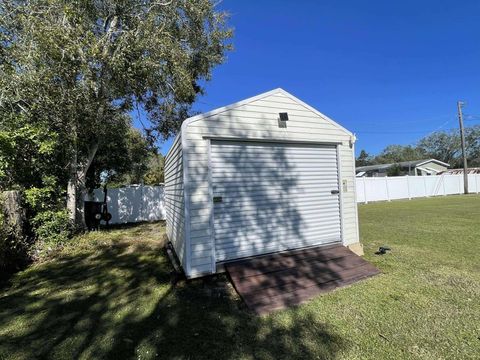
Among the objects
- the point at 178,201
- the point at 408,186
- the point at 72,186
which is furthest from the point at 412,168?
the point at 72,186

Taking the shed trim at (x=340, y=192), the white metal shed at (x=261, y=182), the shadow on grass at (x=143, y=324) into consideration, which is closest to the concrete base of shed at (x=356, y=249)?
the white metal shed at (x=261, y=182)

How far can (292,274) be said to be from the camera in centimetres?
419

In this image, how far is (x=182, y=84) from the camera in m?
7.93

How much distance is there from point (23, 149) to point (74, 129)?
122 cm

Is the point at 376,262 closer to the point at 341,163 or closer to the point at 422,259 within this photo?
the point at 422,259

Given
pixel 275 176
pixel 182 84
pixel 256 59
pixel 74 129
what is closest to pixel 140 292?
pixel 275 176

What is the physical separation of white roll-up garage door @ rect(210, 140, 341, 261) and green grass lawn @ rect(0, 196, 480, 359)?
0.86m

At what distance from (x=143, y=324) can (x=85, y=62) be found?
5802mm

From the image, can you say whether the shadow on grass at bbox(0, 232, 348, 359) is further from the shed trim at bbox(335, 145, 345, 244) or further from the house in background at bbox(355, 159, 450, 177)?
the house in background at bbox(355, 159, 450, 177)

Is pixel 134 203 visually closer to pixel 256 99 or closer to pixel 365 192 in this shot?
pixel 256 99

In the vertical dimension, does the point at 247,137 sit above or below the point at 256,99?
below

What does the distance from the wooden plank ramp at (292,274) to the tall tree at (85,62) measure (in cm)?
551

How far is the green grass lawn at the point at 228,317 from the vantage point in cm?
257

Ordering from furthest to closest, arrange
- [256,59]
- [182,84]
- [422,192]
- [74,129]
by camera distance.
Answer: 1. [422,192]
2. [256,59]
3. [182,84]
4. [74,129]
